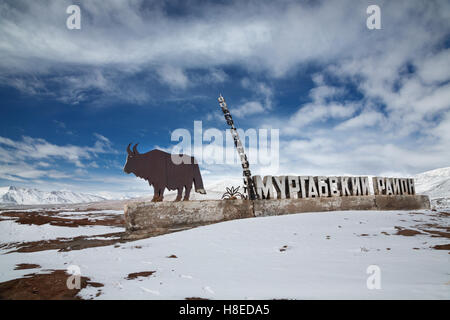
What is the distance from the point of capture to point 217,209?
7.68 m

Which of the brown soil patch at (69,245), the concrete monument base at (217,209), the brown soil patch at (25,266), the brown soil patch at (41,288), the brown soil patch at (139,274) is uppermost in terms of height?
the concrete monument base at (217,209)

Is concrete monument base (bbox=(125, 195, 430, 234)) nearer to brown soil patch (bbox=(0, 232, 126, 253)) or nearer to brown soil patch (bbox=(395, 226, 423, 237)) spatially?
brown soil patch (bbox=(0, 232, 126, 253))

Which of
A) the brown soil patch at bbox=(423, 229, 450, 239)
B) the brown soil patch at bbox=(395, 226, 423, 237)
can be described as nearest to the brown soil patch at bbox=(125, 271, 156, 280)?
the brown soil patch at bbox=(395, 226, 423, 237)

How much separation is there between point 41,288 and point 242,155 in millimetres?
7683

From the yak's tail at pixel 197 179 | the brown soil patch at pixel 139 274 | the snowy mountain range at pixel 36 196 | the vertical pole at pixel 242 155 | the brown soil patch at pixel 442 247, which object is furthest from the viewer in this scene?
the snowy mountain range at pixel 36 196

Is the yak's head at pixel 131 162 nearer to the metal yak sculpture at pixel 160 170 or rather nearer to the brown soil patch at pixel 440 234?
the metal yak sculpture at pixel 160 170

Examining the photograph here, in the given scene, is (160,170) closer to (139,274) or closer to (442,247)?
(139,274)

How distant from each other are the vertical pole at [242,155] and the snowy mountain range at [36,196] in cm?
16563

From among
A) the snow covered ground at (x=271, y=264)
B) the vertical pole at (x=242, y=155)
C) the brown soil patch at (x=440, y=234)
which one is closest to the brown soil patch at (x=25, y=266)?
the snow covered ground at (x=271, y=264)

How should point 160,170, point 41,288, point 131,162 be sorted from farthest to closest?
point 160,170
point 131,162
point 41,288

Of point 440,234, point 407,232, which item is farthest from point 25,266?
point 440,234

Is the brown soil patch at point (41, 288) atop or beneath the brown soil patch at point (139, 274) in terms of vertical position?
atop

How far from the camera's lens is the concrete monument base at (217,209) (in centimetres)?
641

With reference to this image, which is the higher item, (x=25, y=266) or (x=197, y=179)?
(x=197, y=179)
